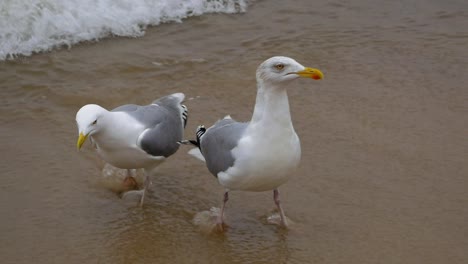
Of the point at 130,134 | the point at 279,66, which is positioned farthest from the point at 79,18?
the point at 279,66

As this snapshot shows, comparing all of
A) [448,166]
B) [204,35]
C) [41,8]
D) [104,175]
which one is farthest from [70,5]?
[448,166]

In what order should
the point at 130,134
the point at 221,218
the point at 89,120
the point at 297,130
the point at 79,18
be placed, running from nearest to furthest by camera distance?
the point at 89,120
the point at 221,218
the point at 130,134
the point at 297,130
the point at 79,18

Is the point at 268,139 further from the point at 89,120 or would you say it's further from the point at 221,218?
the point at 89,120

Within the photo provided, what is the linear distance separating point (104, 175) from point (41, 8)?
3.86 metres

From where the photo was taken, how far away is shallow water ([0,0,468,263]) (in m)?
4.62

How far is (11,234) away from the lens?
4.66 metres

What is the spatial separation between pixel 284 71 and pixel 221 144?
669mm

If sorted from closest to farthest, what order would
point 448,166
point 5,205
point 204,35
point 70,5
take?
point 5,205 < point 448,166 < point 204,35 < point 70,5

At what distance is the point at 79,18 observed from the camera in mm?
8734

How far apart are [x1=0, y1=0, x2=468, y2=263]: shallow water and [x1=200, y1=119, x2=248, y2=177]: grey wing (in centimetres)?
45

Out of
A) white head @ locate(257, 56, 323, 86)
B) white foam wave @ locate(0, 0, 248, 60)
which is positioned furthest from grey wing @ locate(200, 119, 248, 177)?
white foam wave @ locate(0, 0, 248, 60)

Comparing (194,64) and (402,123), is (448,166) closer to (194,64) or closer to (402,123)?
(402,123)

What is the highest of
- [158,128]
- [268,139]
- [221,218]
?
[268,139]

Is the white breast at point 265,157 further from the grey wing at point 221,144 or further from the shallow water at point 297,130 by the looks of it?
the shallow water at point 297,130
